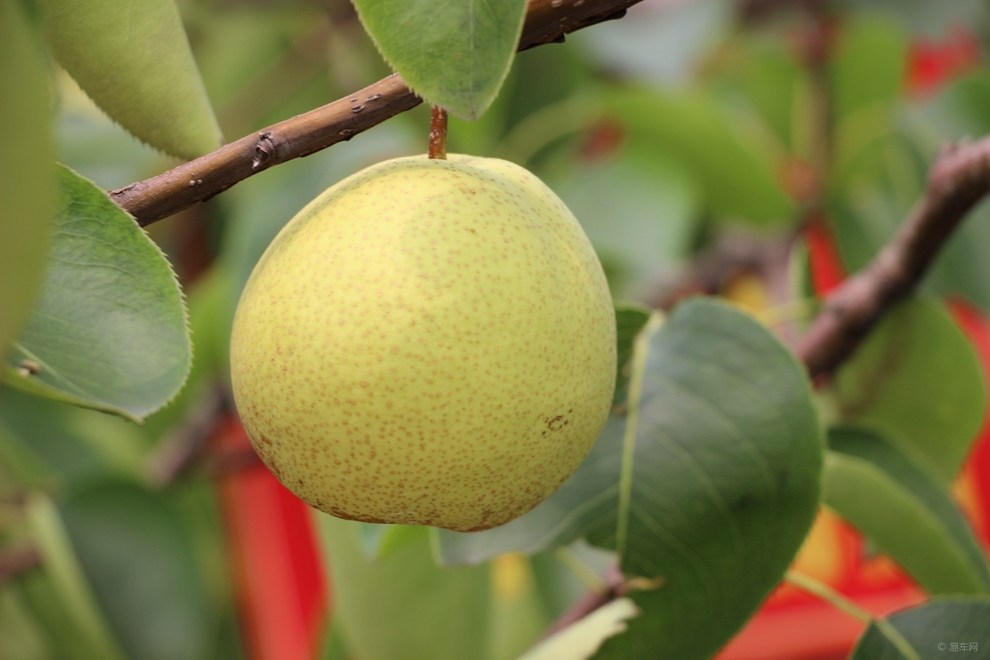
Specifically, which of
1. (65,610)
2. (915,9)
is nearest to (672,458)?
(65,610)

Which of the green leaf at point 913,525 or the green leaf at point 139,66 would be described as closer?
the green leaf at point 139,66

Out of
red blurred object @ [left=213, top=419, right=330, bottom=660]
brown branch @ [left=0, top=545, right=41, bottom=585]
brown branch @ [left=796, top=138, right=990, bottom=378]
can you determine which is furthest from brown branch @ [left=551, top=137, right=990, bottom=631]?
red blurred object @ [left=213, top=419, right=330, bottom=660]

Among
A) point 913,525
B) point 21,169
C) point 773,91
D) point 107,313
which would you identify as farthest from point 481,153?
point 21,169

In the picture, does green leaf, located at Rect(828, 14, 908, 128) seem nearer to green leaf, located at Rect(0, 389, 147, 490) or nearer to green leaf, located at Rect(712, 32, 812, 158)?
green leaf, located at Rect(712, 32, 812, 158)

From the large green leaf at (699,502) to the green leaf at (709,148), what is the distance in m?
0.46

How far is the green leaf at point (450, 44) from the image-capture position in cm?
30

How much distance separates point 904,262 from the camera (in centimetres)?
60

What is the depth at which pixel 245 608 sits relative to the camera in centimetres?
136

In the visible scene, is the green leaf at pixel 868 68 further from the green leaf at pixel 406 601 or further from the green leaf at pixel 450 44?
the green leaf at pixel 450 44

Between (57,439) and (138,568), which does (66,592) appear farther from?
(57,439)

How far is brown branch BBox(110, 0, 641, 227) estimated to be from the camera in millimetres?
333

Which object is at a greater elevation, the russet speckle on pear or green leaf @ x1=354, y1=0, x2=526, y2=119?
green leaf @ x1=354, y1=0, x2=526, y2=119

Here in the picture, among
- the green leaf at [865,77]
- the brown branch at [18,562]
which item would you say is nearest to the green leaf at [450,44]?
the brown branch at [18,562]

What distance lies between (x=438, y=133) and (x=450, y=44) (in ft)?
0.22
